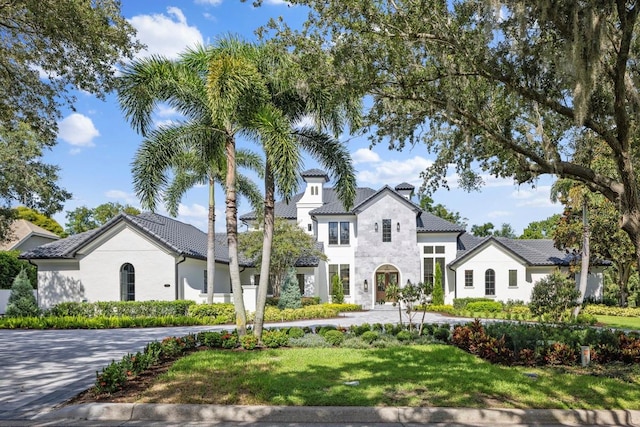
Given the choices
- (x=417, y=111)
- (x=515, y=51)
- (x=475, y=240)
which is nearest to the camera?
(x=515, y=51)

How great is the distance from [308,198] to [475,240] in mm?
13209

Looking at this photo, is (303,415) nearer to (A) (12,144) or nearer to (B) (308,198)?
(A) (12,144)

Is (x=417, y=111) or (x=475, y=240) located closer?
(x=417, y=111)

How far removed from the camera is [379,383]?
26.3ft

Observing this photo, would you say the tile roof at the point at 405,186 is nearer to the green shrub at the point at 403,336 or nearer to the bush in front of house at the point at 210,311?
the bush in front of house at the point at 210,311

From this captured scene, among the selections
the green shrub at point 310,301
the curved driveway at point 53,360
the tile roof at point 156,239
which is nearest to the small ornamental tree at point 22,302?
the tile roof at point 156,239

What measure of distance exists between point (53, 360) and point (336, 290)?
22365mm

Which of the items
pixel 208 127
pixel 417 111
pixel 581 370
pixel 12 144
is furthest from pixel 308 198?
pixel 581 370

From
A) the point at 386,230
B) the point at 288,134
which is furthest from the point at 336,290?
the point at 288,134

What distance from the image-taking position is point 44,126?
475 inches

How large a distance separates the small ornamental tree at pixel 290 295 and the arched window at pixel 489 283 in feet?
44.7

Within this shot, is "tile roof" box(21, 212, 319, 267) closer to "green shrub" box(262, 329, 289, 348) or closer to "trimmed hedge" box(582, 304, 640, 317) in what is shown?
"green shrub" box(262, 329, 289, 348)

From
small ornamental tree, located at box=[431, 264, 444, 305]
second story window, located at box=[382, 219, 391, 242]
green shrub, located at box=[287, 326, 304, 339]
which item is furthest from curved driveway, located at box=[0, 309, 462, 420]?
small ornamental tree, located at box=[431, 264, 444, 305]

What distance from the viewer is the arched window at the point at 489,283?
3284cm
